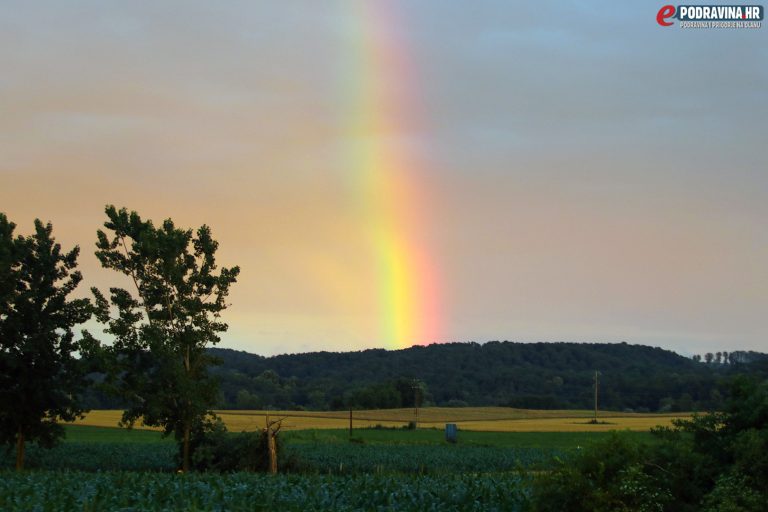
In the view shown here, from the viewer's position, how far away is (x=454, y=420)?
408 feet

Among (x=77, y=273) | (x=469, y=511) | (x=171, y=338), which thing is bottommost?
(x=469, y=511)

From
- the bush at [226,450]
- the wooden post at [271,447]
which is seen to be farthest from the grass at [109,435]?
the wooden post at [271,447]

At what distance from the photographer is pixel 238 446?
47.1 meters

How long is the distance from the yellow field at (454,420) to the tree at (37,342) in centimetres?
3714

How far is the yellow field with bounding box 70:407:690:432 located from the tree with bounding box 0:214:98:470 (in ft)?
122

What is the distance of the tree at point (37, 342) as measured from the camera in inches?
1928

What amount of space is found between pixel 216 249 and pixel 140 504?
25.8 meters

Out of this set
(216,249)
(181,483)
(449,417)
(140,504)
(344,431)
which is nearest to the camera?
(140,504)

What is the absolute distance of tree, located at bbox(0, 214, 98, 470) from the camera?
49.0m

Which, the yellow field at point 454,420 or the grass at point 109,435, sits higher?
the yellow field at point 454,420

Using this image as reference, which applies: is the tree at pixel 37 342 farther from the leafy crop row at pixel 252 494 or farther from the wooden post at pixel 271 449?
the leafy crop row at pixel 252 494

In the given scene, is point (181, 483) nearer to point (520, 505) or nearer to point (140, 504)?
point (140, 504)

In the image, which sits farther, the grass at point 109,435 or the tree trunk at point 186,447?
the grass at point 109,435

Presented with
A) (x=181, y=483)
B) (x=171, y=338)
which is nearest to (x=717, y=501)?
(x=181, y=483)
